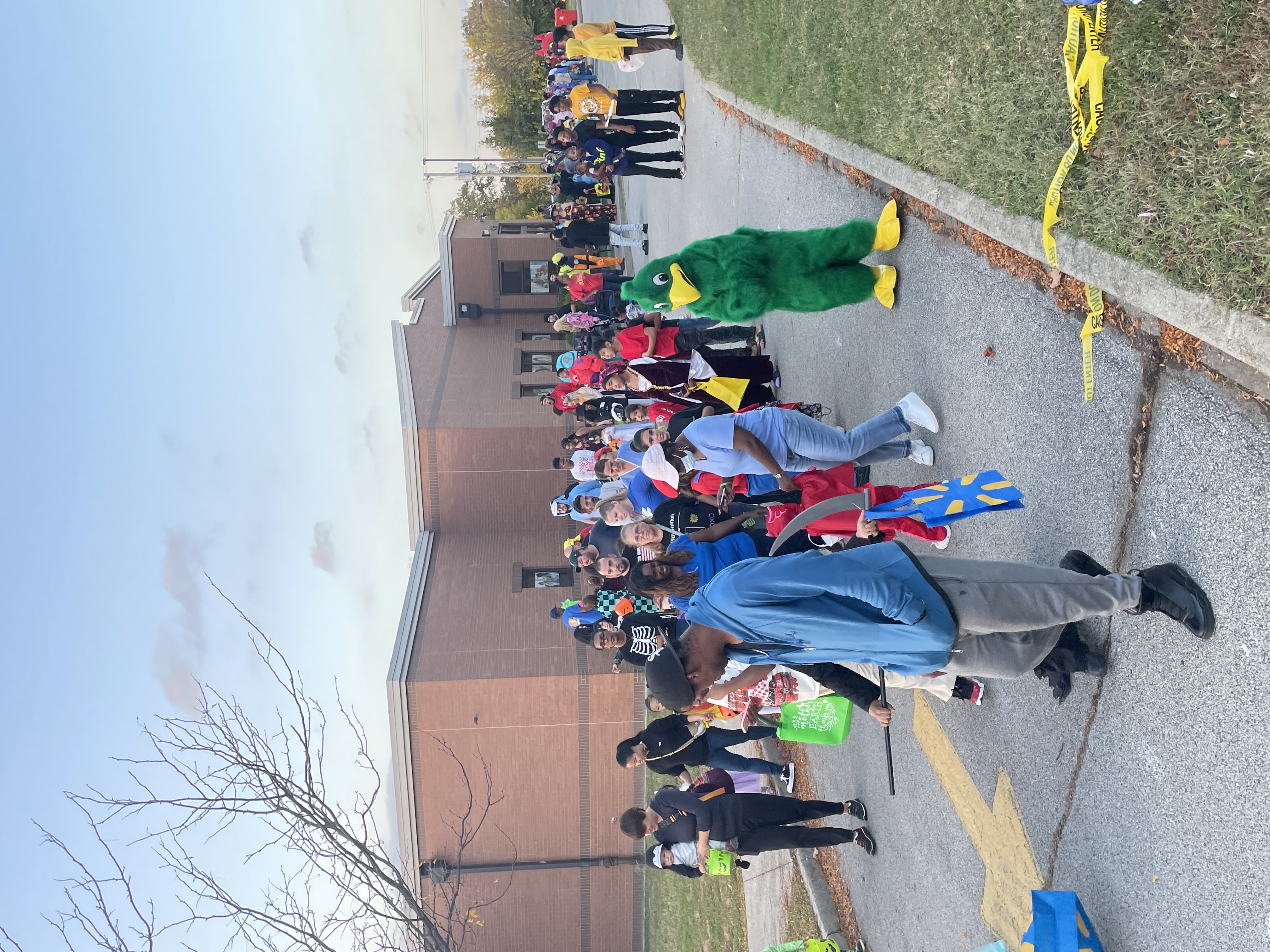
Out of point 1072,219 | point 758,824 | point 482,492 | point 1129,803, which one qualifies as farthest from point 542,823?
point 1072,219

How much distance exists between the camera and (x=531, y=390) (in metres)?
20.0

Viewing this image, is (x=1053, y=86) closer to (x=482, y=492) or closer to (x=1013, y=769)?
(x=1013, y=769)

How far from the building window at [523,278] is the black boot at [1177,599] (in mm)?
21994

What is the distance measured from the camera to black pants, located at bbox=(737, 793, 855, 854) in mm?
7176

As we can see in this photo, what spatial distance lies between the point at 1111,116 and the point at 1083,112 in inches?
5.9

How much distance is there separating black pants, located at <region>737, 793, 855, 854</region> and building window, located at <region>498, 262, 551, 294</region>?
1919 centimetres

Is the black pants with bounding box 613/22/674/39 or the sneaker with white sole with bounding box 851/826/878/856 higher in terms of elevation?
the black pants with bounding box 613/22/674/39

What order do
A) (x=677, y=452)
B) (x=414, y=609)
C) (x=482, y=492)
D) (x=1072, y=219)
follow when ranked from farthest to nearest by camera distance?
1. (x=482, y=492)
2. (x=414, y=609)
3. (x=677, y=452)
4. (x=1072, y=219)

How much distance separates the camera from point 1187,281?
3.08 metres

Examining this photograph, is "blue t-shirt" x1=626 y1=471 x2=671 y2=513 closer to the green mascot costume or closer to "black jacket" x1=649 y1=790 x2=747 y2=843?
the green mascot costume

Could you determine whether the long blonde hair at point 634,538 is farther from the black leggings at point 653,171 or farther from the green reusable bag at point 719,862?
the black leggings at point 653,171

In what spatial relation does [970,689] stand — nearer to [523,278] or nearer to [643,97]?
[643,97]

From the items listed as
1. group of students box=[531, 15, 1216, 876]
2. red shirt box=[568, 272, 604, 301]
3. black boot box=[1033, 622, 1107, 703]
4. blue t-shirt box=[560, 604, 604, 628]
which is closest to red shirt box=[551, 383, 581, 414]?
group of students box=[531, 15, 1216, 876]

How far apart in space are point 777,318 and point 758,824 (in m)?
5.78
